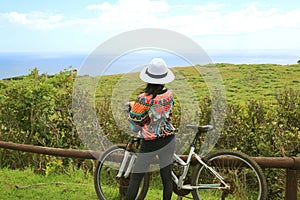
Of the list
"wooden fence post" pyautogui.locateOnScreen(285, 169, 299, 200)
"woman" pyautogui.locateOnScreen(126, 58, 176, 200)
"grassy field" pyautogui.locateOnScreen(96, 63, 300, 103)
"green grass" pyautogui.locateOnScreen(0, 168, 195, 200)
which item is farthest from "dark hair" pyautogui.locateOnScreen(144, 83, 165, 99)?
"grassy field" pyautogui.locateOnScreen(96, 63, 300, 103)

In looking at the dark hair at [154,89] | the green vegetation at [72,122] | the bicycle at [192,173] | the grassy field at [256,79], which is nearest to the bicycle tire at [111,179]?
the bicycle at [192,173]

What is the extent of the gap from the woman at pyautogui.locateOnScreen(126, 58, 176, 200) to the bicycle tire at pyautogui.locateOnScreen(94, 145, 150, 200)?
269 mm

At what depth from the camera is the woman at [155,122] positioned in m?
3.81

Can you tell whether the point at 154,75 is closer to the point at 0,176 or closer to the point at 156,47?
the point at 156,47

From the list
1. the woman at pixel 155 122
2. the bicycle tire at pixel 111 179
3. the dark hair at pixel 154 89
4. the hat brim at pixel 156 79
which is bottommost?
the bicycle tire at pixel 111 179

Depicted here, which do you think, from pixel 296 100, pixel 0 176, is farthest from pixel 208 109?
pixel 0 176

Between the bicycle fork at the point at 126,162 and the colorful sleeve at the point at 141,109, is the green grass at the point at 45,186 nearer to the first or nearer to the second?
the bicycle fork at the point at 126,162

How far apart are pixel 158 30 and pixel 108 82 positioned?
174 inches

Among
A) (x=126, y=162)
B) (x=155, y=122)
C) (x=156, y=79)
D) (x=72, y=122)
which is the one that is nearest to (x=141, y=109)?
(x=155, y=122)

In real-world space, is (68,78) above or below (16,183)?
above

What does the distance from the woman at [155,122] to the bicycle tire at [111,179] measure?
269 mm

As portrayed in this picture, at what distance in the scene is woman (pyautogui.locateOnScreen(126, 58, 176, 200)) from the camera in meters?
3.81

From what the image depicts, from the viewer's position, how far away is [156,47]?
4262 mm

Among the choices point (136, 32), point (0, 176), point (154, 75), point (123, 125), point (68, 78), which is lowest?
point (0, 176)
